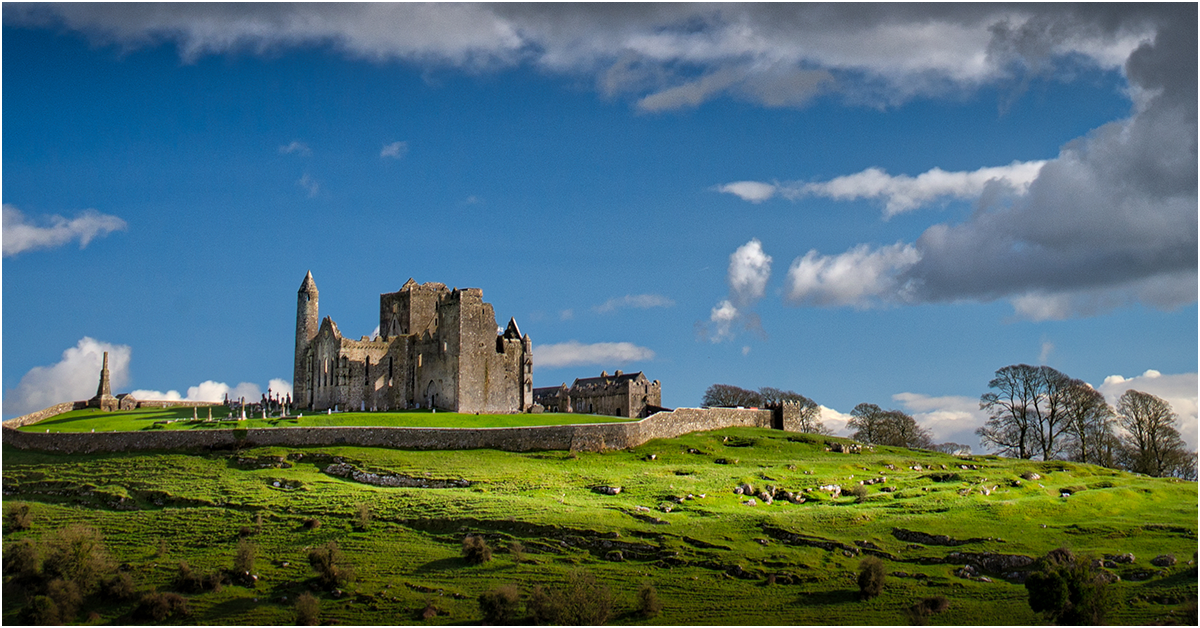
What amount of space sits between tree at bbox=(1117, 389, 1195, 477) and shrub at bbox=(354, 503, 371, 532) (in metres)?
68.4

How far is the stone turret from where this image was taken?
9638 cm

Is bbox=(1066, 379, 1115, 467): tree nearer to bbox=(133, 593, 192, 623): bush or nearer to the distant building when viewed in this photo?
the distant building

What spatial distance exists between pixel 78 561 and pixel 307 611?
44.4 ft

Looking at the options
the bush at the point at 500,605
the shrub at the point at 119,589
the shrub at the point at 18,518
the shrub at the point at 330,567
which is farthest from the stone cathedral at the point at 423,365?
the bush at the point at 500,605

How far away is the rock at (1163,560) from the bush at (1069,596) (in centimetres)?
642

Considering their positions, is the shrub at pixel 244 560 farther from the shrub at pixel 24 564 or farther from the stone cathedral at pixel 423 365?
the stone cathedral at pixel 423 365

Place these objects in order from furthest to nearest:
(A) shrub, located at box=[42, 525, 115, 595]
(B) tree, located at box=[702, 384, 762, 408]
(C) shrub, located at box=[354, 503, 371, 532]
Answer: (B) tree, located at box=[702, 384, 762, 408], (C) shrub, located at box=[354, 503, 371, 532], (A) shrub, located at box=[42, 525, 115, 595]

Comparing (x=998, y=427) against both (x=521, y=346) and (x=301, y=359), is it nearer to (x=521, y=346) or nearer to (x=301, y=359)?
(x=521, y=346)

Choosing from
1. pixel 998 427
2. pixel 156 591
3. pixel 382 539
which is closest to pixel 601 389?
pixel 998 427

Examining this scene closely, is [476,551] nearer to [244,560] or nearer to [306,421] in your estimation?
[244,560]

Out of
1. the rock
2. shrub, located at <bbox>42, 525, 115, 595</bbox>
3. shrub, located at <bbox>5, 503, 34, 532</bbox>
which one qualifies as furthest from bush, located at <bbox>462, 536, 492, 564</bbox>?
the rock

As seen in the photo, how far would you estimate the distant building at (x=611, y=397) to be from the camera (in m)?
101

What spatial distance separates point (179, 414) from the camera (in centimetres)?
8812

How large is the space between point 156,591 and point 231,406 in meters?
47.6
